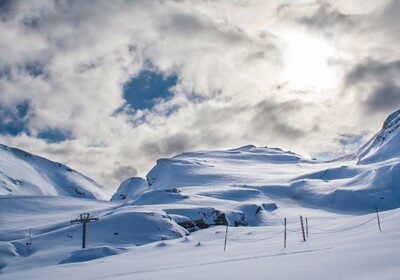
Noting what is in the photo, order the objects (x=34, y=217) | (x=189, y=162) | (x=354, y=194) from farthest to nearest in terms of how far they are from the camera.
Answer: (x=189, y=162)
(x=354, y=194)
(x=34, y=217)

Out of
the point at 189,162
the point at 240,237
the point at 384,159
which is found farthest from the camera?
the point at 189,162

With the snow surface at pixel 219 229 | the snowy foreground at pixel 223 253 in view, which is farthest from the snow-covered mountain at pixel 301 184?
the snowy foreground at pixel 223 253

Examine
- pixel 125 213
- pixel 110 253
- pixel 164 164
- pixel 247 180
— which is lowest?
pixel 110 253

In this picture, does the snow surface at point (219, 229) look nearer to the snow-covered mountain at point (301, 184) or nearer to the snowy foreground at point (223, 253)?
the snowy foreground at point (223, 253)

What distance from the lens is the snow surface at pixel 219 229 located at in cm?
1625

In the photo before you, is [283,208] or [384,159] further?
[384,159]

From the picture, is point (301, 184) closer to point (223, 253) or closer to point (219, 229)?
point (219, 229)

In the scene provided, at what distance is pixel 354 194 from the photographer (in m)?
124

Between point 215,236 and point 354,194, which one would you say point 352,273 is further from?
point 354,194

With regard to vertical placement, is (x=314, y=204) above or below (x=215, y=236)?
above

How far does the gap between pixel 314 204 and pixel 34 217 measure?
8510cm

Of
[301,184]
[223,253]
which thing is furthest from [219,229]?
[301,184]

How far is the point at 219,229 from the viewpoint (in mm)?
68500

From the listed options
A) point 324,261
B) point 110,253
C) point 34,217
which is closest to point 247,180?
point 34,217
